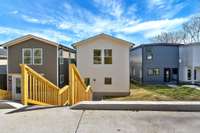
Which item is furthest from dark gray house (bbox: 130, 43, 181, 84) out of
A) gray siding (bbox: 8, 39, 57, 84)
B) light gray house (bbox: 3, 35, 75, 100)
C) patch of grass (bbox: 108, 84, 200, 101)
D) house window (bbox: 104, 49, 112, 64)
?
gray siding (bbox: 8, 39, 57, 84)

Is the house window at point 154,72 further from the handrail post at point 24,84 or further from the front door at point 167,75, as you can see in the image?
the handrail post at point 24,84

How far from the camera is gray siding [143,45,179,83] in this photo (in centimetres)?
3033

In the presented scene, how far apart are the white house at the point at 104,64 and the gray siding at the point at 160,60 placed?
9.95 metres

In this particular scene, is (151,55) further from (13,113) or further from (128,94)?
(13,113)

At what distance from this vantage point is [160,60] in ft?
100

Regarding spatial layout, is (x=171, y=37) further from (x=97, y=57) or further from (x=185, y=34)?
(x=97, y=57)

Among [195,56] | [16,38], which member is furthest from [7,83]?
[195,56]

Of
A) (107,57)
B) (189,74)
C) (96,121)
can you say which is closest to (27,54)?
(107,57)

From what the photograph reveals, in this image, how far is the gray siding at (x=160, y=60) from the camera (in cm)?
3033

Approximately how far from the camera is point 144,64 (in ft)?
99.4

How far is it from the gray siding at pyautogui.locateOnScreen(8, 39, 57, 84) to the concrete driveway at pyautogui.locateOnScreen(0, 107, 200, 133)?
14190 millimetres

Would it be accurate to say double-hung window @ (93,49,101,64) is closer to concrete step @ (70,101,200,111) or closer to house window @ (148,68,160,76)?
house window @ (148,68,160,76)

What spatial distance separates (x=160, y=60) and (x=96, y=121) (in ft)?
90.5

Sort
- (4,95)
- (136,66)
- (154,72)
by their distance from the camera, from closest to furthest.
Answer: (4,95) < (154,72) < (136,66)
